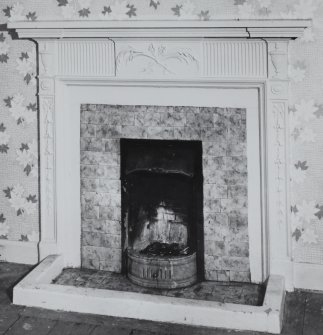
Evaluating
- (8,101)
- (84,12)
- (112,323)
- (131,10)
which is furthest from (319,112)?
(8,101)

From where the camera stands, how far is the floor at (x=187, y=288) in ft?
10.9

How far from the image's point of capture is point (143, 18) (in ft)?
11.1

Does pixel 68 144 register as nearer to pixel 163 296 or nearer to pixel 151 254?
pixel 151 254

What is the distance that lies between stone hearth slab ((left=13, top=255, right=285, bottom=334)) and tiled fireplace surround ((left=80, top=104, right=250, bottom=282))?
1.23ft

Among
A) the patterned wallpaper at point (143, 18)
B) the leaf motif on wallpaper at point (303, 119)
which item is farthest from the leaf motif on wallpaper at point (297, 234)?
the leaf motif on wallpaper at point (303, 119)

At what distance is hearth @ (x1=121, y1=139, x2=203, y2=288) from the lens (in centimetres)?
346

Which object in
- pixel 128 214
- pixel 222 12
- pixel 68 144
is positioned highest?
pixel 222 12

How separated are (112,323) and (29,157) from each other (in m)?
1.33

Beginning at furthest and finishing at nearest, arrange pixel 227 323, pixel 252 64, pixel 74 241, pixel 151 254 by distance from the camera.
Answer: pixel 74 241 → pixel 151 254 → pixel 252 64 → pixel 227 323

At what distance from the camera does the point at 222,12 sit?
3277mm

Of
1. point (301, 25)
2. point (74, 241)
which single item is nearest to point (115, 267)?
point (74, 241)

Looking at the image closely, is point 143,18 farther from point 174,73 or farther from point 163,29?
point 174,73

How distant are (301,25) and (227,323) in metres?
1.68

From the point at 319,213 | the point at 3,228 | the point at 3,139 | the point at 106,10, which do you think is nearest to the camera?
the point at 319,213
